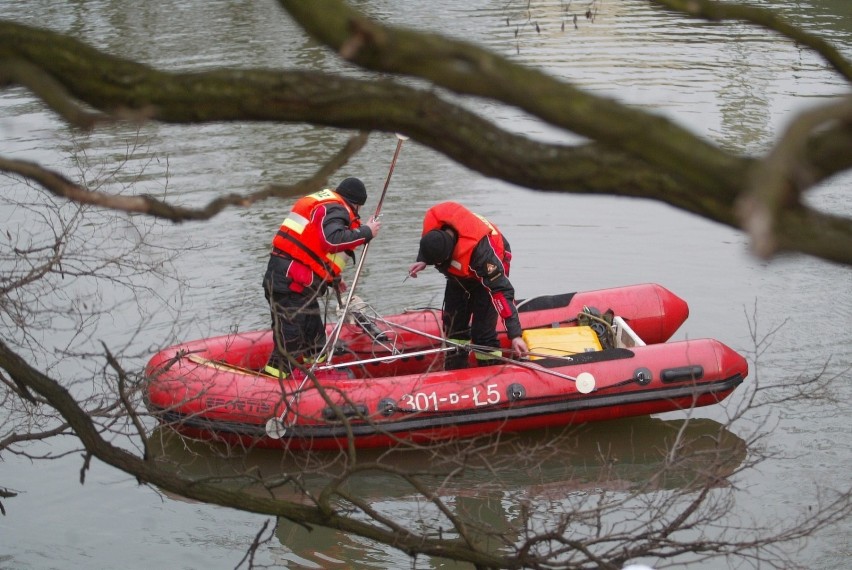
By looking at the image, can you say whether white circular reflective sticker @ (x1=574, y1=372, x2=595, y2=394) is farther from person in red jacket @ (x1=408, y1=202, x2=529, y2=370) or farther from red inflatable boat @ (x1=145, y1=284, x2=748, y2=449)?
person in red jacket @ (x1=408, y1=202, x2=529, y2=370)

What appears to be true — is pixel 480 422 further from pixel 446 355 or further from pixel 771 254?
pixel 771 254

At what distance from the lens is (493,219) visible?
420 inches

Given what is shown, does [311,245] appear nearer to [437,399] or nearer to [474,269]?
[474,269]

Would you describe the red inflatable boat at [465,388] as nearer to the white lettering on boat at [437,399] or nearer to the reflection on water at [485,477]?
the white lettering on boat at [437,399]

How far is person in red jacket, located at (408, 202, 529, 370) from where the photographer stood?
671 centimetres

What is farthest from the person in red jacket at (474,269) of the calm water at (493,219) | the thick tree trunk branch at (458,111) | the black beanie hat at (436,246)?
the thick tree trunk branch at (458,111)

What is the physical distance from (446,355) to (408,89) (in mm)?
4954

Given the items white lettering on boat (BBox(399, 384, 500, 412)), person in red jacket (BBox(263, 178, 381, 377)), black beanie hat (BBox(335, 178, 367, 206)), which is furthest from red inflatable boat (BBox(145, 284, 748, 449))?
black beanie hat (BBox(335, 178, 367, 206))

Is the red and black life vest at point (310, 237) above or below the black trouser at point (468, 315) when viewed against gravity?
above

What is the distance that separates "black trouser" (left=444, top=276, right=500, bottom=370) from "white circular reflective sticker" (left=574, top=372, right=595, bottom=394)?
27.4 inches

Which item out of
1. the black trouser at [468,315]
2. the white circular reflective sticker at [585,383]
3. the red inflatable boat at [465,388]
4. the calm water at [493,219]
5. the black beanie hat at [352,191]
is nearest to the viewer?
the calm water at [493,219]

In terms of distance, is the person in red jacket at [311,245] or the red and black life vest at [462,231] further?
the person in red jacket at [311,245]

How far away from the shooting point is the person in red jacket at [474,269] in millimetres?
6707

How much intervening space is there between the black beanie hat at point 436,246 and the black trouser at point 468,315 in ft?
1.12
